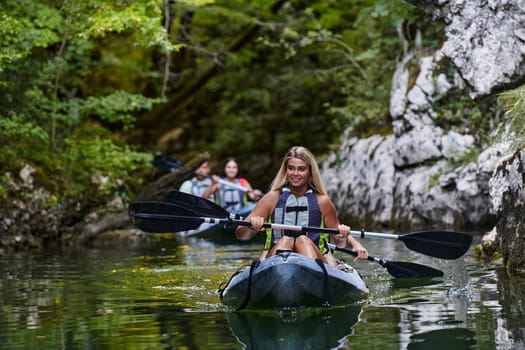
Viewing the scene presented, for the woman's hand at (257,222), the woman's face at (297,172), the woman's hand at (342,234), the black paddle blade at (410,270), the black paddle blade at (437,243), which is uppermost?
the woman's face at (297,172)

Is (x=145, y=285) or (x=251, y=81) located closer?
(x=145, y=285)

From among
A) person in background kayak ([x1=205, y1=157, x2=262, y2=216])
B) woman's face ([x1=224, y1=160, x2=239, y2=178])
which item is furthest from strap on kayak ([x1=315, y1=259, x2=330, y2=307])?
woman's face ([x1=224, y1=160, x2=239, y2=178])

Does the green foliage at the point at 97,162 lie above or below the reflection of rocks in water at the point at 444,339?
above

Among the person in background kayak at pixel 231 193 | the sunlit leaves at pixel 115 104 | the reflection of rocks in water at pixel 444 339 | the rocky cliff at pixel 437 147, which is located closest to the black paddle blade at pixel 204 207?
the rocky cliff at pixel 437 147

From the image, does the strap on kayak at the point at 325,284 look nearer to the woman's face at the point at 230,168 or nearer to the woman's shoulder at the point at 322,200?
the woman's shoulder at the point at 322,200

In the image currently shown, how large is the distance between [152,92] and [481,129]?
9.85 m

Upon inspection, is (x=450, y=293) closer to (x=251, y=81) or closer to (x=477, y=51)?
(x=477, y=51)

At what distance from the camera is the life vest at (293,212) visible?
7102mm

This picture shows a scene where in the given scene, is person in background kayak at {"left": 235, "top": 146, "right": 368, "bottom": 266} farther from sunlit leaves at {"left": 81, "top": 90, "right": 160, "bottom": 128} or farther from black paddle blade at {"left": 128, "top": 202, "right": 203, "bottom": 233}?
sunlit leaves at {"left": 81, "top": 90, "right": 160, "bottom": 128}

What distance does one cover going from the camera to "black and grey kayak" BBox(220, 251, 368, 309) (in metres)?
6.43

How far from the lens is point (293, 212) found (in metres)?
7.11

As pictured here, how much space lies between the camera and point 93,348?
5.15 metres

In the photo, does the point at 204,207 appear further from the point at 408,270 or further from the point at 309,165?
the point at 408,270

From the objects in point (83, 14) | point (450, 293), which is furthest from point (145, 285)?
point (83, 14)
